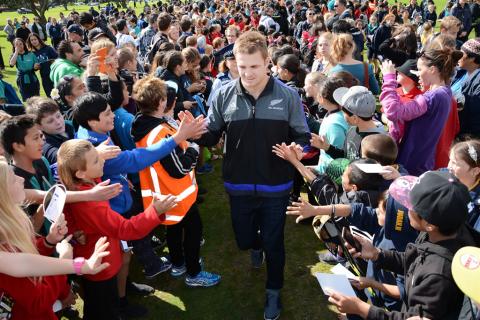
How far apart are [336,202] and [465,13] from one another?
1419 centimetres

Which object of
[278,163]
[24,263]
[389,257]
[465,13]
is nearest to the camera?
[24,263]

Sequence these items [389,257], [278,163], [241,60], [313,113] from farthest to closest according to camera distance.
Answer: [313,113] < [278,163] < [241,60] < [389,257]

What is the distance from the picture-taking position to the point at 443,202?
6.33ft

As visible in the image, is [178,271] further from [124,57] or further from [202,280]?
[124,57]

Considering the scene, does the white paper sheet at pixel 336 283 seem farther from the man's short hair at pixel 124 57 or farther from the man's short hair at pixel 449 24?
the man's short hair at pixel 449 24

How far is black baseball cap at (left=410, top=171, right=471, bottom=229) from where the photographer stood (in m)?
1.93

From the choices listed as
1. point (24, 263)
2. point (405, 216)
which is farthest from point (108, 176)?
point (405, 216)

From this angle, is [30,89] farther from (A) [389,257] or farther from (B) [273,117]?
(A) [389,257]

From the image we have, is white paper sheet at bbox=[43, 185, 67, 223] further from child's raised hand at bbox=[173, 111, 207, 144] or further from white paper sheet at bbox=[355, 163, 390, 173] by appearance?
white paper sheet at bbox=[355, 163, 390, 173]

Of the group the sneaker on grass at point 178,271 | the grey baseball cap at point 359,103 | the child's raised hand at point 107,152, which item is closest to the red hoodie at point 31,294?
the child's raised hand at point 107,152

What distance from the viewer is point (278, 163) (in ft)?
10.7

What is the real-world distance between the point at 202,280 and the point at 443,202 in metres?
2.61

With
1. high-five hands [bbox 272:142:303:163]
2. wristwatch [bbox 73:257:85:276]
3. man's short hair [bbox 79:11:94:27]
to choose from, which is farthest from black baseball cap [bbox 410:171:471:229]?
man's short hair [bbox 79:11:94:27]

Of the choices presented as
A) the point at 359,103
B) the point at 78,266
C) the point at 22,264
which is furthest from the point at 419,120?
the point at 22,264
